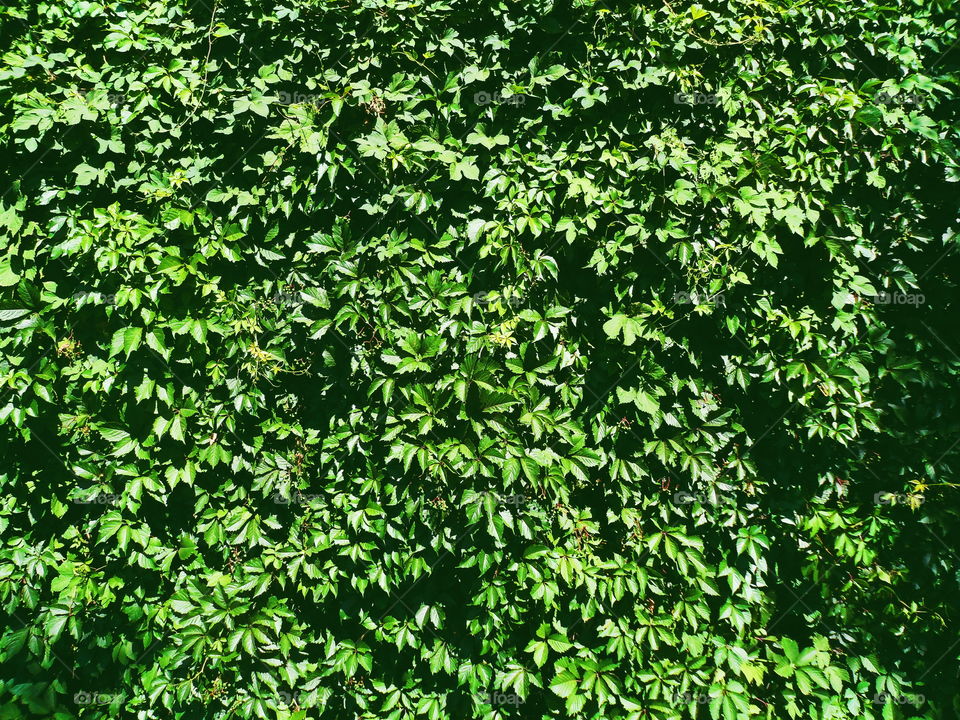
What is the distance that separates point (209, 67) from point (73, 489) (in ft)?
6.51

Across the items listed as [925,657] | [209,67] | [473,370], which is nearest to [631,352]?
[473,370]

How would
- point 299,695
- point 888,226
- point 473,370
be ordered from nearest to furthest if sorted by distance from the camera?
point 473,370
point 299,695
point 888,226

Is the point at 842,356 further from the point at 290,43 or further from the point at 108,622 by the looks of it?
the point at 108,622

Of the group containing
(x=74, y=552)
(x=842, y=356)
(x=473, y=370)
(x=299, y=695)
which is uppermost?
(x=842, y=356)

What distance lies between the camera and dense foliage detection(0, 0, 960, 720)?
7.88 ft

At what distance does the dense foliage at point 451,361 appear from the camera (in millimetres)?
2402

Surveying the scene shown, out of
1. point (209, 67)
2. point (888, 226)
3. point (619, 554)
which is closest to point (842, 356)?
point (888, 226)

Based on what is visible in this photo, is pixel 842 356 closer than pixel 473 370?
No

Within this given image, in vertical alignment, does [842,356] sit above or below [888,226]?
below

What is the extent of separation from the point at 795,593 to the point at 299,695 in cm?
229

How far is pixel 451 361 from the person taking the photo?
241 cm

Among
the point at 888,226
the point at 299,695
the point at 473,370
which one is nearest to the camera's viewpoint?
the point at 473,370

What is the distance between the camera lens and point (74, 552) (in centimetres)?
256

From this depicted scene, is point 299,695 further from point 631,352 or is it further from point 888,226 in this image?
point 888,226
